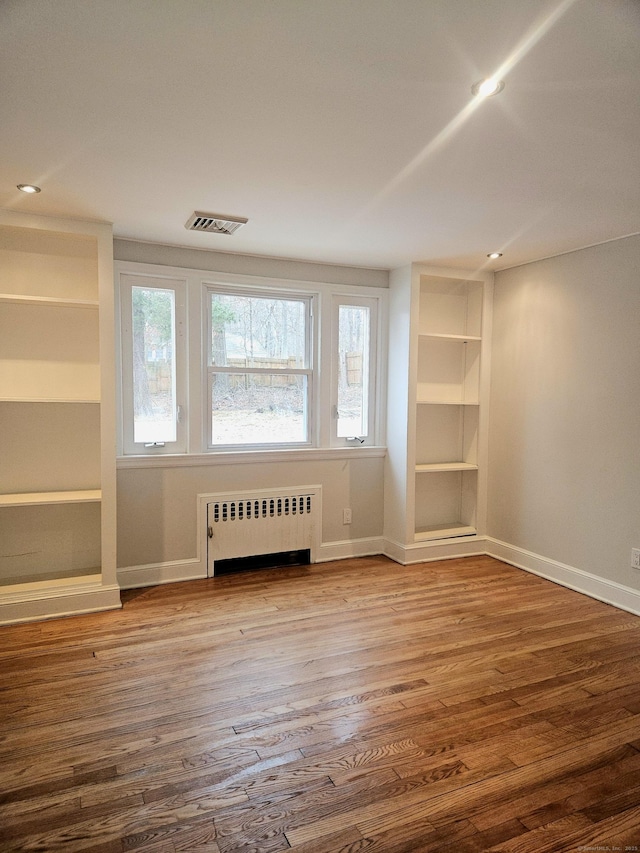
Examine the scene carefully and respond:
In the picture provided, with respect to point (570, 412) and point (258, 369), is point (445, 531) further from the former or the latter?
point (258, 369)

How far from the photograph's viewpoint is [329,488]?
14.4 feet

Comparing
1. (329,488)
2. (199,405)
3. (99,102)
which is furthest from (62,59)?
(329,488)

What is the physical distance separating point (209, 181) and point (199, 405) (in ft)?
5.72

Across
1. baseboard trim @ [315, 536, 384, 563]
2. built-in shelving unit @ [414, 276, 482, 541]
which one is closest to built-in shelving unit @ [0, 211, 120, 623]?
baseboard trim @ [315, 536, 384, 563]

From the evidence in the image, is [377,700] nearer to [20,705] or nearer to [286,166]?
[20,705]

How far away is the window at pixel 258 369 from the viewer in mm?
4023

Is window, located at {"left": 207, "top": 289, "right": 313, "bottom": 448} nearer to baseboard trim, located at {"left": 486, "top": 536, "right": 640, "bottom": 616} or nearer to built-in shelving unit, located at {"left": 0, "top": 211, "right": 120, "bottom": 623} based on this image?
built-in shelving unit, located at {"left": 0, "top": 211, "right": 120, "bottom": 623}

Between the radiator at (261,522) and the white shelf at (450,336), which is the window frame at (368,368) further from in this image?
the radiator at (261,522)

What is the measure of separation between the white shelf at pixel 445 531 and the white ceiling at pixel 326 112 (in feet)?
8.22

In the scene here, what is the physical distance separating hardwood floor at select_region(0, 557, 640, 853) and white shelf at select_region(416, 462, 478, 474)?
1148mm

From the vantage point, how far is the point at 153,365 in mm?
3799

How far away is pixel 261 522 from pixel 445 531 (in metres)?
1.64

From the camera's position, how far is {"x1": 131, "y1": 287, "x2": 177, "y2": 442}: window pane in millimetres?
3752

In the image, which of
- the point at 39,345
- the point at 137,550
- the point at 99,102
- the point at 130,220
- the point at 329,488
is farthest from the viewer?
the point at 329,488
